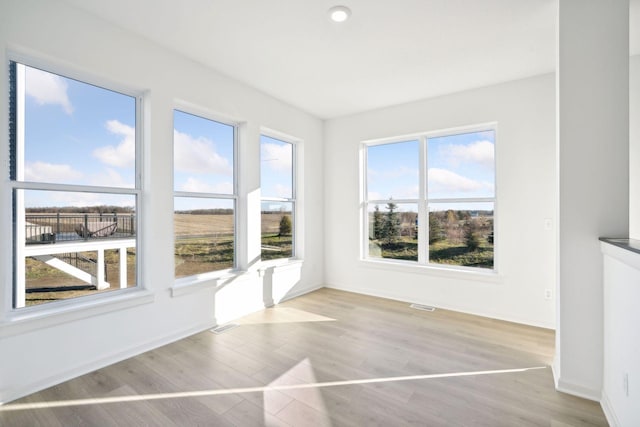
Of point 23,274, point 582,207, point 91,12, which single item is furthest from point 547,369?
point 91,12

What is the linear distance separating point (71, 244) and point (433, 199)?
396cm

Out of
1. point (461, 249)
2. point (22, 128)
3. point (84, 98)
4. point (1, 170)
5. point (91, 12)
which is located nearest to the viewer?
point (1, 170)

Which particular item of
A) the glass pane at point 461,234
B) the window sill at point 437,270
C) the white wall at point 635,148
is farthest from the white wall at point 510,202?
the white wall at point 635,148

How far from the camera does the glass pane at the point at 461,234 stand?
3791 mm

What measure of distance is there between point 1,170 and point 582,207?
393cm

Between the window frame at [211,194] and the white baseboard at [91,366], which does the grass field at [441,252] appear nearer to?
the window frame at [211,194]

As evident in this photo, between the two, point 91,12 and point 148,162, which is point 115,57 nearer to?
point 91,12

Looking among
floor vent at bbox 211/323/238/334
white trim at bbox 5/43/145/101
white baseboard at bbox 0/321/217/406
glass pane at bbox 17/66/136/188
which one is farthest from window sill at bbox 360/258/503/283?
white trim at bbox 5/43/145/101

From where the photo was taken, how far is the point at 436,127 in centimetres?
398

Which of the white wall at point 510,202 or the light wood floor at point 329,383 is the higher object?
the white wall at point 510,202

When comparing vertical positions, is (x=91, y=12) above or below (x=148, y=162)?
above

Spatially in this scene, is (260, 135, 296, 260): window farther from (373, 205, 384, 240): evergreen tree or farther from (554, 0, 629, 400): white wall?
(554, 0, 629, 400): white wall

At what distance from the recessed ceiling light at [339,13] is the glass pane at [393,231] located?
2.65 metres

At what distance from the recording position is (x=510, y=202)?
352 centimetres
